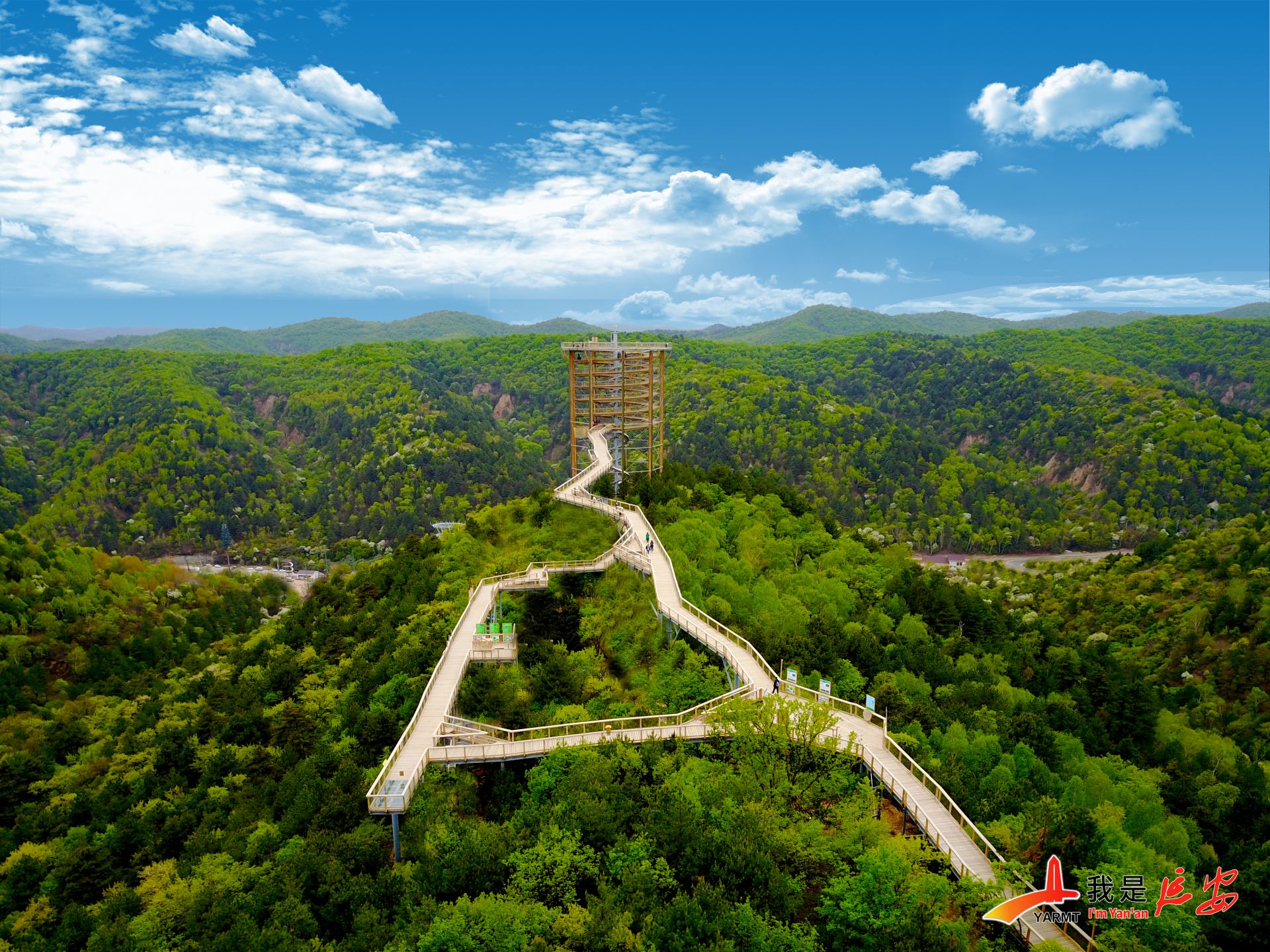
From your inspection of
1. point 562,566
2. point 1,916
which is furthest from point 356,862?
point 1,916

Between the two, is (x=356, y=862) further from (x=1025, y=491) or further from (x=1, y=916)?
(x=1025, y=491)

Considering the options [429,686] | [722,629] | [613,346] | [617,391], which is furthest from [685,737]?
[617,391]

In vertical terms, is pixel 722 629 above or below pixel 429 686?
above

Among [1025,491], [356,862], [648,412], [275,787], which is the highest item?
[648,412]

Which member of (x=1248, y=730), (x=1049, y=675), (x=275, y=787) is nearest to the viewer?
(x=275, y=787)

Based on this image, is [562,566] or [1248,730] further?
A: [1248,730]

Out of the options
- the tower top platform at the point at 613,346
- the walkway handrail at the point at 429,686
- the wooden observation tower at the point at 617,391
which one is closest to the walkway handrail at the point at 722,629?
the walkway handrail at the point at 429,686

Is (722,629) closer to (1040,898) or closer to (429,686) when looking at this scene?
(429,686)
